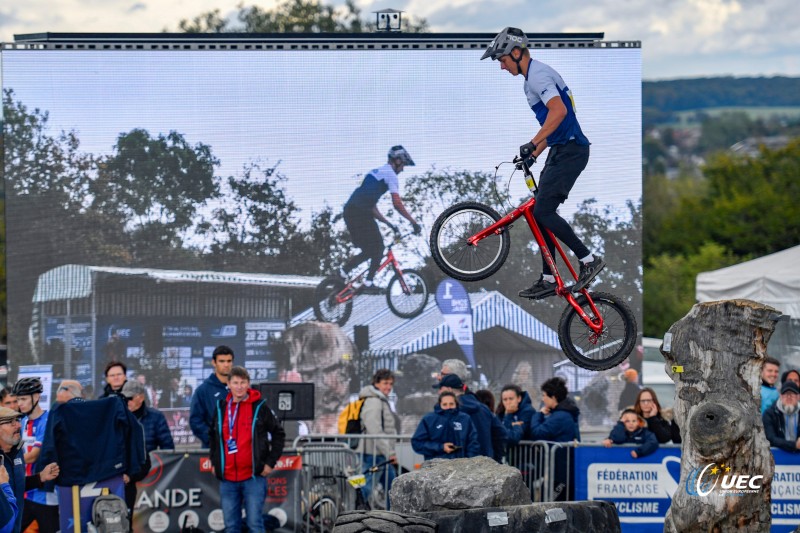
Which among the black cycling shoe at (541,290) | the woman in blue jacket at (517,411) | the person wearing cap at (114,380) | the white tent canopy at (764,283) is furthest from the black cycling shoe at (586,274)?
the white tent canopy at (764,283)

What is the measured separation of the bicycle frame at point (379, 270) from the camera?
12922mm

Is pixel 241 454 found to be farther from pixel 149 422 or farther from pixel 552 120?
pixel 552 120

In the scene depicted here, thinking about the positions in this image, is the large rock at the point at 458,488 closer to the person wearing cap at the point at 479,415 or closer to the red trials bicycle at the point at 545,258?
the red trials bicycle at the point at 545,258

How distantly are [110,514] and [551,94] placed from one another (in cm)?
485

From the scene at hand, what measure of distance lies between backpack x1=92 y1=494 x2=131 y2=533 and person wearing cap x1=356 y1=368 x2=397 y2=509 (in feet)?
8.07

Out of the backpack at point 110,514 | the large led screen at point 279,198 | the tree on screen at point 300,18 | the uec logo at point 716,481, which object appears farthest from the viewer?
the tree on screen at point 300,18

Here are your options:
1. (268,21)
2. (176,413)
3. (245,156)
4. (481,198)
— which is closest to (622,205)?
(481,198)

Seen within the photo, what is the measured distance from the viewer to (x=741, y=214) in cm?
5412

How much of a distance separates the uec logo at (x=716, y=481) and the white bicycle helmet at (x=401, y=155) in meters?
5.39

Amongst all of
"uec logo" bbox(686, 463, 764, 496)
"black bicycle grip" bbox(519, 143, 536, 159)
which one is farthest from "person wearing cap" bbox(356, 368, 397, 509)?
"black bicycle grip" bbox(519, 143, 536, 159)

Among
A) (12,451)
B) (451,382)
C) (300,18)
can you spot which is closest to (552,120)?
(451,382)

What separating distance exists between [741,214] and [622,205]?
4309 centimetres

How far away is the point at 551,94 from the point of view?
7742 mm

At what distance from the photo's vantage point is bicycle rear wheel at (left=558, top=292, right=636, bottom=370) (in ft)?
26.6
